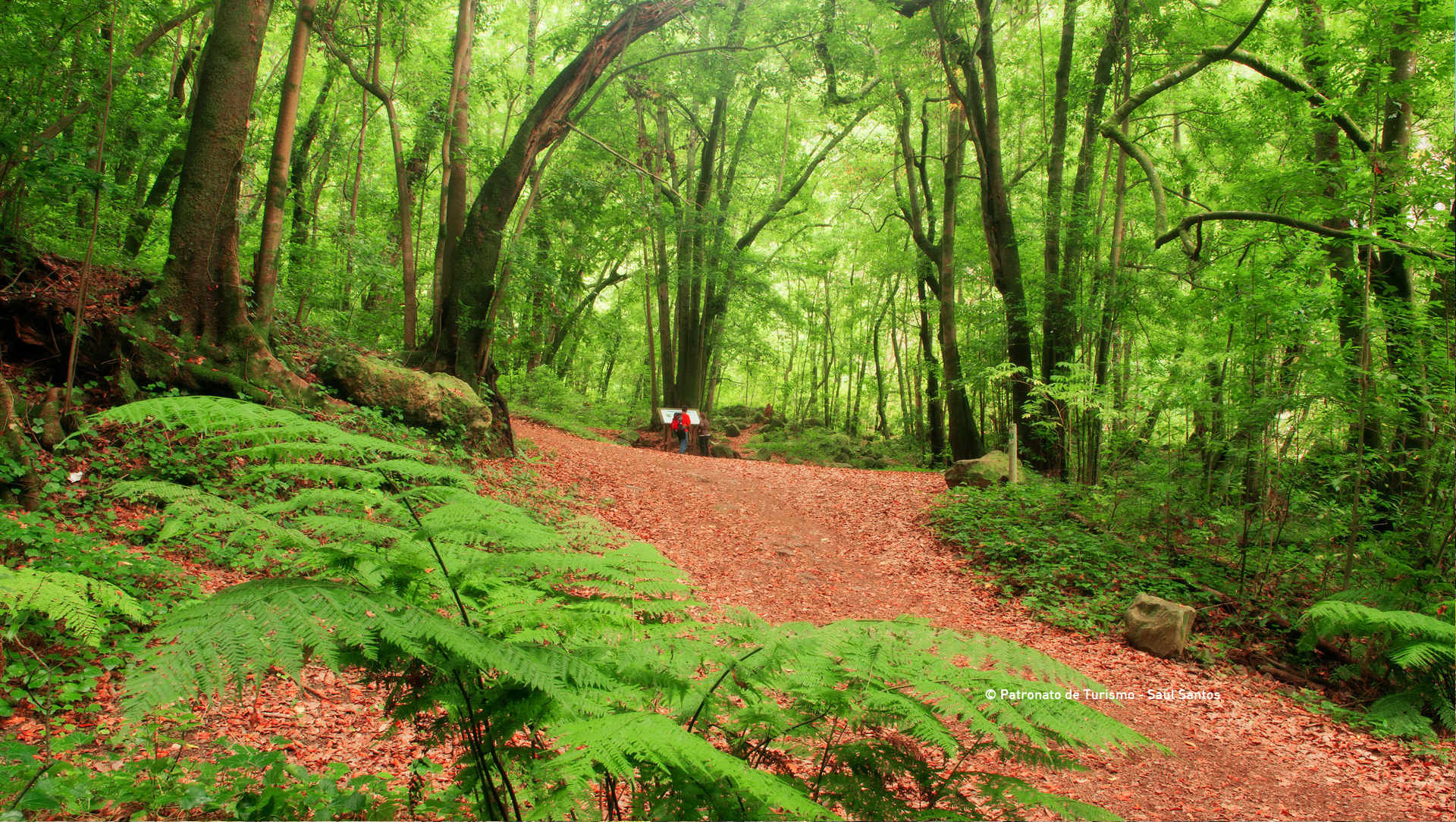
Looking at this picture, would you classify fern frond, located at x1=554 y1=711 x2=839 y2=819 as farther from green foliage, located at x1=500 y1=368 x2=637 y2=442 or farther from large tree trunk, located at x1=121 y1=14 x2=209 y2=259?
green foliage, located at x1=500 y1=368 x2=637 y2=442

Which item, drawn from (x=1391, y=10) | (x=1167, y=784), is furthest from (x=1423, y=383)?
(x=1167, y=784)

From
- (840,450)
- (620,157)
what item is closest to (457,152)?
(620,157)

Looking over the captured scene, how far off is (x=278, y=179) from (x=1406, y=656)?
10316mm

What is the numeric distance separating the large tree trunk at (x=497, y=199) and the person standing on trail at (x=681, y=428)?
7064 millimetres

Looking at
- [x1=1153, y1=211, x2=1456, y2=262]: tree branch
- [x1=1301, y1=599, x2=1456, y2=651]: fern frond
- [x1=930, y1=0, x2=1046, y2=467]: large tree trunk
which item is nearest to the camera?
[x1=1301, y1=599, x2=1456, y2=651]: fern frond

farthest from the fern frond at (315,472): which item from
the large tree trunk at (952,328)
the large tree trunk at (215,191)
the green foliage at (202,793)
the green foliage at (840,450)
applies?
the green foliage at (840,450)

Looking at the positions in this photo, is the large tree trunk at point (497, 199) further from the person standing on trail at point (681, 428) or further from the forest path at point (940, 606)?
the person standing on trail at point (681, 428)

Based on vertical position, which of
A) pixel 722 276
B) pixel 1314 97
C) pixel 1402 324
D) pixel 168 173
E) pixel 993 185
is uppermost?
pixel 993 185

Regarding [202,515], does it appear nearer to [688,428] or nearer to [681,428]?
[681,428]

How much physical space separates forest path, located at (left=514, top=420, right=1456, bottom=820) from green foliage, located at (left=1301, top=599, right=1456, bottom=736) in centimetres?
39

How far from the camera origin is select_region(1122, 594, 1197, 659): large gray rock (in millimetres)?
5223

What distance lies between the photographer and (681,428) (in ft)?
53.1

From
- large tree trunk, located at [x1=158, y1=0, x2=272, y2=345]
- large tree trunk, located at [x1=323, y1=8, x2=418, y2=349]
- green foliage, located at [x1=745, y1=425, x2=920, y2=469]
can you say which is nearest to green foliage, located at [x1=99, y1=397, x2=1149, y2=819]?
large tree trunk, located at [x1=158, y1=0, x2=272, y2=345]

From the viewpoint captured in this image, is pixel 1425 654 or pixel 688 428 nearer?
pixel 1425 654
